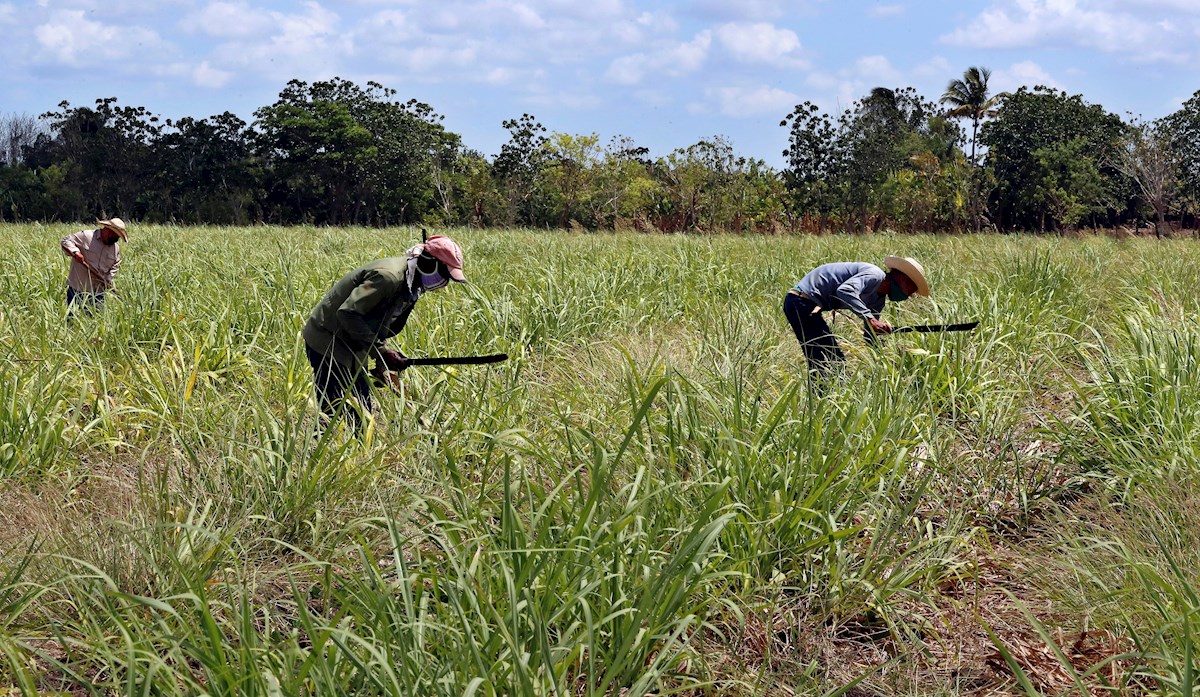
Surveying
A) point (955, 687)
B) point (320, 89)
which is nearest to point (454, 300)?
point (955, 687)

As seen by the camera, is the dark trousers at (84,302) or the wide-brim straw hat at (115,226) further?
the wide-brim straw hat at (115,226)

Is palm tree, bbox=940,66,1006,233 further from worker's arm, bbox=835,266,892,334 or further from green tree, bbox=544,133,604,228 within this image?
worker's arm, bbox=835,266,892,334

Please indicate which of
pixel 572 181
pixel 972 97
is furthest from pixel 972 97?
pixel 572 181

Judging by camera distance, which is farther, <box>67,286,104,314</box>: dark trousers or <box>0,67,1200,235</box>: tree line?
<box>0,67,1200,235</box>: tree line

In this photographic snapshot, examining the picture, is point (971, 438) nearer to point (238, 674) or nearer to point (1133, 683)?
point (1133, 683)

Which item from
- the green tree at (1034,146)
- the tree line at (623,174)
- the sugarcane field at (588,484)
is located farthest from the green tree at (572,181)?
the sugarcane field at (588,484)

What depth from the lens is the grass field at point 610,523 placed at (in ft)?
7.80

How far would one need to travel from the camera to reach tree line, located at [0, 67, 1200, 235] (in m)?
32.6

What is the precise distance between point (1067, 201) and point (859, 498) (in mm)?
32153

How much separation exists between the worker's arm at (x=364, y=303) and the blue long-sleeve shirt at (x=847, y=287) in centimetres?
250

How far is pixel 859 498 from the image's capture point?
334 cm

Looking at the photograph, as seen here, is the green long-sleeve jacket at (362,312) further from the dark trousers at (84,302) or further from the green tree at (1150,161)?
the green tree at (1150,161)

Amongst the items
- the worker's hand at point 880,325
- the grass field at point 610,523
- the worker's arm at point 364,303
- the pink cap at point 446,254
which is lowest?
the grass field at point 610,523

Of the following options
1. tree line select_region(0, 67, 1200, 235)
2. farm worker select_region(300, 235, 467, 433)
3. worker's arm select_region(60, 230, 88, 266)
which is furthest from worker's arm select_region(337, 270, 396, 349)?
tree line select_region(0, 67, 1200, 235)
